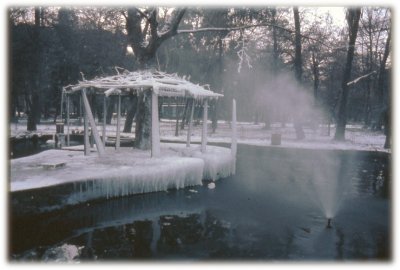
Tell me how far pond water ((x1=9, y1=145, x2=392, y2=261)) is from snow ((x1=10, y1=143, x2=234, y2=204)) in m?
0.36

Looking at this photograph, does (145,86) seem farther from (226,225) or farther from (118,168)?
(226,225)

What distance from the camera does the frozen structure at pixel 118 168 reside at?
10.3m

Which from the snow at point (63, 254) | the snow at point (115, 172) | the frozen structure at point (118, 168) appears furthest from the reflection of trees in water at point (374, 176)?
the snow at point (63, 254)

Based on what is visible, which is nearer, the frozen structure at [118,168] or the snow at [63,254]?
the snow at [63,254]

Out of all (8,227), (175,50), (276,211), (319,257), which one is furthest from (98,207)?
(175,50)

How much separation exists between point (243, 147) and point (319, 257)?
61.8 ft

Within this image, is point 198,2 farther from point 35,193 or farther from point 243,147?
point 243,147

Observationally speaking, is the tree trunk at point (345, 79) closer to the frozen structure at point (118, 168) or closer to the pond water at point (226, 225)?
the pond water at point (226, 225)

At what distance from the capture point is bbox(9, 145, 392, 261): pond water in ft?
26.2

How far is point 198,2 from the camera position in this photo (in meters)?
9.66

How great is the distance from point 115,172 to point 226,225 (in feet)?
13.2

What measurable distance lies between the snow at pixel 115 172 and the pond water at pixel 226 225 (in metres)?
0.36

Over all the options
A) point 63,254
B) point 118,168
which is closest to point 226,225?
point 63,254

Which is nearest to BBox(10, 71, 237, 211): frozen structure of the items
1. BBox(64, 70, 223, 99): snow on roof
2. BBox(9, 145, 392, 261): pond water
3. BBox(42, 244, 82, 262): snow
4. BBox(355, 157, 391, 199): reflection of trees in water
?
BBox(64, 70, 223, 99): snow on roof
